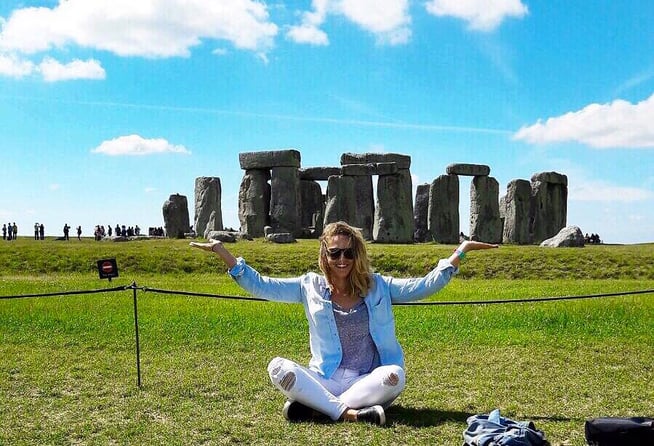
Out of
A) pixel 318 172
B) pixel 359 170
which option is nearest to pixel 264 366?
pixel 359 170

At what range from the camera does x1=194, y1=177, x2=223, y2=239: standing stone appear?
36906 mm

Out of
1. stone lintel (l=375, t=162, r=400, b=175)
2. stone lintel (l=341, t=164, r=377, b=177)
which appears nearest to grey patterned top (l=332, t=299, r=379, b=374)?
stone lintel (l=375, t=162, r=400, b=175)

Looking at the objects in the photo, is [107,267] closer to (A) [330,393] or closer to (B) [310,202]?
(A) [330,393]

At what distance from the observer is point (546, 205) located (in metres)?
36.6

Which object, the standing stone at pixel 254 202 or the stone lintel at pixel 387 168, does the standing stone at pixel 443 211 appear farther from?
the standing stone at pixel 254 202

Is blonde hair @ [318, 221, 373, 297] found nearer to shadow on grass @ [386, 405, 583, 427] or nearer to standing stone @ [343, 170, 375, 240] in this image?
shadow on grass @ [386, 405, 583, 427]

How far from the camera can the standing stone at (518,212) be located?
34.8 m

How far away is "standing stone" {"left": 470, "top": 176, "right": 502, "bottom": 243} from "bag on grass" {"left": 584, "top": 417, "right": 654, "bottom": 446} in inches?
1138

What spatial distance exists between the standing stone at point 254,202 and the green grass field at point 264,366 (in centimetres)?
1650

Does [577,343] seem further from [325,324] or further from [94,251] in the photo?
[94,251]

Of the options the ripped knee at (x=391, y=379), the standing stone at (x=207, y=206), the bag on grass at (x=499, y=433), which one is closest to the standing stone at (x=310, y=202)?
the standing stone at (x=207, y=206)

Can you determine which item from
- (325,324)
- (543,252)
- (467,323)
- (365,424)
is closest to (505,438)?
(365,424)

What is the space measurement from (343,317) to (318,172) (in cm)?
3233

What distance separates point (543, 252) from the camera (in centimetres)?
2420
